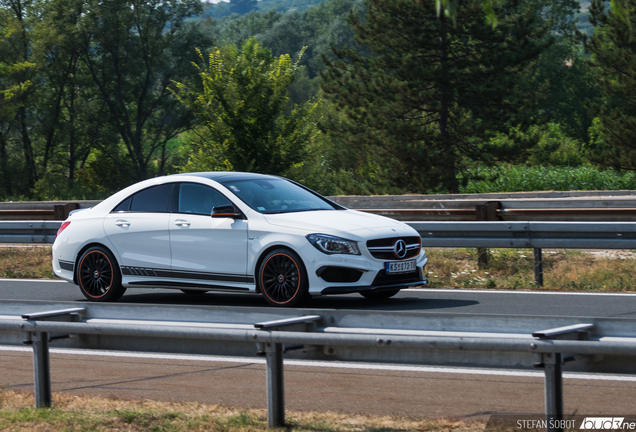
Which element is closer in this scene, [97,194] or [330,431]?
[330,431]

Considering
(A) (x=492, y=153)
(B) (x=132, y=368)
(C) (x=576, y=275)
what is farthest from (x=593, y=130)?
(B) (x=132, y=368)

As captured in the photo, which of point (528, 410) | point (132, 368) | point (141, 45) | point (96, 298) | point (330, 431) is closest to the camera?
point (330, 431)

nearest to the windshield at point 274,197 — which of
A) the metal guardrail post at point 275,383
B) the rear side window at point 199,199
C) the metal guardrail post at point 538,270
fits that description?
the rear side window at point 199,199

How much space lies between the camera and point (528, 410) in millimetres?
5301

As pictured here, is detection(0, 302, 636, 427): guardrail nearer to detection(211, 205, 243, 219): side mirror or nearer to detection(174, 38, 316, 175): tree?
detection(211, 205, 243, 219): side mirror

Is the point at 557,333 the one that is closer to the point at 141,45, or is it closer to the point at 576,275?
the point at 576,275

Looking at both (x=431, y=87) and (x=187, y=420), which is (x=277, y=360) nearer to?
(x=187, y=420)

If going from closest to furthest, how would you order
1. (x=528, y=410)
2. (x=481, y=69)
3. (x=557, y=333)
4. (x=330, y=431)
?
(x=557, y=333)
(x=330, y=431)
(x=528, y=410)
(x=481, y=69)

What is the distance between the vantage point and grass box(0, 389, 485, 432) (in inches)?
194

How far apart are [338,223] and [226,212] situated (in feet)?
4.25

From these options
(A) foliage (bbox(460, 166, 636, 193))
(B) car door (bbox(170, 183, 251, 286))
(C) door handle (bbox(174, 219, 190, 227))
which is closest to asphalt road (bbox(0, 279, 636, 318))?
(B) car door (bbox(170, 183, 251, 286))

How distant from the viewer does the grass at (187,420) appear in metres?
4.93

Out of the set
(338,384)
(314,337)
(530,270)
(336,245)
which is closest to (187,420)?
(314,337)

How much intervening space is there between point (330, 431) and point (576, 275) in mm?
8084
